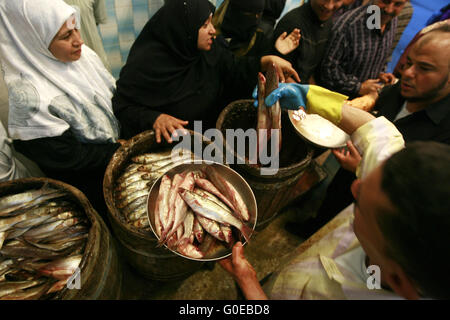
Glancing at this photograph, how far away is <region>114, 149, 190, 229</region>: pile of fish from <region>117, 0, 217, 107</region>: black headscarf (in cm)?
60

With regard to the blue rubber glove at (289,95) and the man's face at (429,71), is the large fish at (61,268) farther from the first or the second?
the man's face at (429,71)

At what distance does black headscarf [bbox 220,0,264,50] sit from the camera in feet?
9.16

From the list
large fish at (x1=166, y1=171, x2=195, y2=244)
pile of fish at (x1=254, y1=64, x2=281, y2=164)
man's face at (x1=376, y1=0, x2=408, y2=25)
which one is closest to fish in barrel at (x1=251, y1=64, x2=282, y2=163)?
pile of fish at (x1=254, y1=64, x2=281, y2=164)

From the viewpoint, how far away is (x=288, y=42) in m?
2.79

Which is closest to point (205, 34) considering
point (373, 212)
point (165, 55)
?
point (165, 55)

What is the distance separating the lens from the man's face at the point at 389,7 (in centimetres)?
273

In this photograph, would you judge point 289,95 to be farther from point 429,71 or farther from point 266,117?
point 429,71

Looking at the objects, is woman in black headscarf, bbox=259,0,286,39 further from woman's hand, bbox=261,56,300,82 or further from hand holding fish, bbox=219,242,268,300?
hand holding fish, bbox=219,242,268,300

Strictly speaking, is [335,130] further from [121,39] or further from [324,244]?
[121,39]

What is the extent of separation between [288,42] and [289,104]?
1.30m

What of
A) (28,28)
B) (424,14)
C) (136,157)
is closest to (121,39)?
(28,28)

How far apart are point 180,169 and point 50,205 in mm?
963

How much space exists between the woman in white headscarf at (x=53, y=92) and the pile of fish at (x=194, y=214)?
865 millimetres

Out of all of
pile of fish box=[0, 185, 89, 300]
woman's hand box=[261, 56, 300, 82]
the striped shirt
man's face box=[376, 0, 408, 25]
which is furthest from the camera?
the striped shirt
